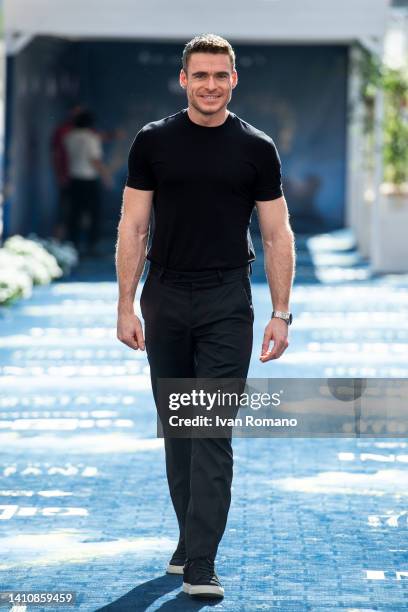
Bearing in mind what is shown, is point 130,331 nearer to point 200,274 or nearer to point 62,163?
point 200,274

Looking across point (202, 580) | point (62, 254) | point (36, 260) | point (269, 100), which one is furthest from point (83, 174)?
point (202, 580)

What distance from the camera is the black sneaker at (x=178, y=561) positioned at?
4941mm

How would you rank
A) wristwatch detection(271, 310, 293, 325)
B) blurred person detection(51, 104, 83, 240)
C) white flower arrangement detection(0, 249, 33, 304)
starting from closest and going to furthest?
wristwatch detection(271, 310, 293, 325), white flower arrangement detection(0, 249, 33, 304), blurred person detection(51, 104, 83, 240)

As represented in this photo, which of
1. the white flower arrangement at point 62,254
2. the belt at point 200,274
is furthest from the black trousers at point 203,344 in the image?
the white flower arrangement at point 62,254

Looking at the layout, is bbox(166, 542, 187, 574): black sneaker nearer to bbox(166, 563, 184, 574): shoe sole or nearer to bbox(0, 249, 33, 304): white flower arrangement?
bbox(166, 563, 184, 574): shoe sole

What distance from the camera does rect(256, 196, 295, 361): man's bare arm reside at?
4762 millimetres

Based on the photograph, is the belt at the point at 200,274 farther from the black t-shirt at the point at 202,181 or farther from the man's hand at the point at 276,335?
the man's hand at the point at 276,335

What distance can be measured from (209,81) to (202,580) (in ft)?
5.05

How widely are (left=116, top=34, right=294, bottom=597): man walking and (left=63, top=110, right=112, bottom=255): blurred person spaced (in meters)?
13.8

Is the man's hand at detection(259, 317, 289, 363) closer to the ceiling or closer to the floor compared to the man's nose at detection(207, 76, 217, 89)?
closer to the floor

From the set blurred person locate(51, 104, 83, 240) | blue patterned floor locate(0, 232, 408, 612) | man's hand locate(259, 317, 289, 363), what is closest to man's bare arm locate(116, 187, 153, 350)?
man's hand locate(259, 317, 289, 363)

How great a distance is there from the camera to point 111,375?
376 inches

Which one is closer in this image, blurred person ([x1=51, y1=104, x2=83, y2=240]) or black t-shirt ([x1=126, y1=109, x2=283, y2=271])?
black t-shirt ([x1=126, y1=109, x2=283, y2=271])

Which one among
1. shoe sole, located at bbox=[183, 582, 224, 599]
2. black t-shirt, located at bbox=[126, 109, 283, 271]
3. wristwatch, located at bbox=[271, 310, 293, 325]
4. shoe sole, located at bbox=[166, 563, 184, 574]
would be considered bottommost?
shoe sole, located at bbox=[166, 563, 184, 574]
